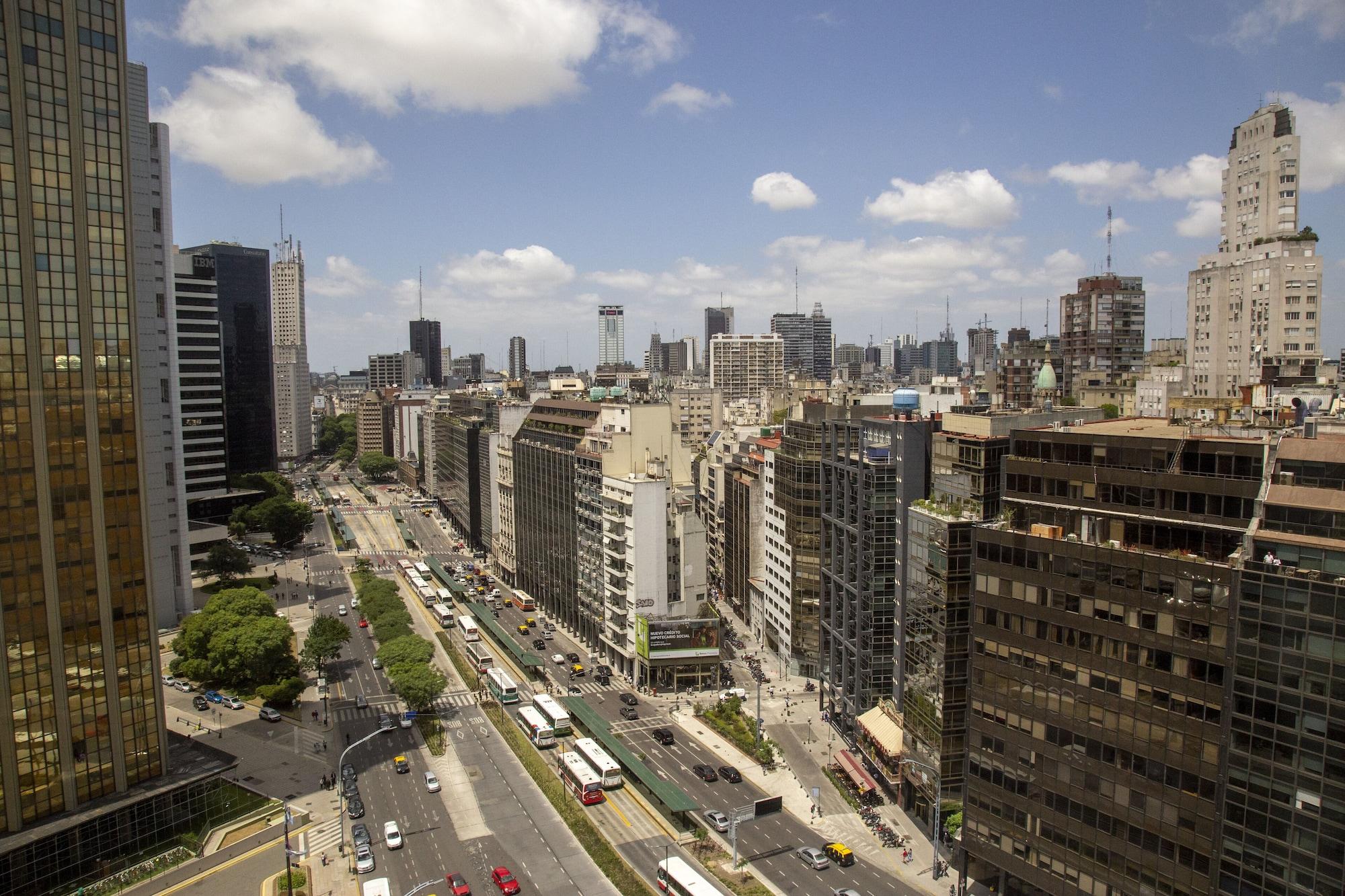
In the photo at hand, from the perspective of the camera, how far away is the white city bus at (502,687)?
11781 centimetres

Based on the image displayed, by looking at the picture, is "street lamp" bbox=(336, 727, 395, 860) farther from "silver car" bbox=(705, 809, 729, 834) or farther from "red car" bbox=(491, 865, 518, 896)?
"silver car" bbox=(705, 809, 729, 834)

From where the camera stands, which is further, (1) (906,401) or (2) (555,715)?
(1) (906,401)

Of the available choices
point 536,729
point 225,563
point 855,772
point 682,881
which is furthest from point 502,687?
point 225,563

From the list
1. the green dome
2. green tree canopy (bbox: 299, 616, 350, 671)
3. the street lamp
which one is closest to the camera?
the street lamp

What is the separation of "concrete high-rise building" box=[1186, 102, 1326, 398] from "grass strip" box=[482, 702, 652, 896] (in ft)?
402

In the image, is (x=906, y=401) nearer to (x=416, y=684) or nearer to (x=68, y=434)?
(x=416, y=684)

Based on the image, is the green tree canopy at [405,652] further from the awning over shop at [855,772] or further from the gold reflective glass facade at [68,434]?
the awning over shop at [855,772]

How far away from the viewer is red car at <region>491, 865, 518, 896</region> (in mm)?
72375

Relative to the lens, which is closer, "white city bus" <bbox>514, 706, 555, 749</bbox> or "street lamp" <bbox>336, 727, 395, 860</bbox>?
"street lamp" <bbox>336, 727, 395, 860</bbox>

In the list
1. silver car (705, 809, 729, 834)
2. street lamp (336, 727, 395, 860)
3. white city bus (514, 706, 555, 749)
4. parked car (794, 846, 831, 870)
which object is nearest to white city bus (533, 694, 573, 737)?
white city bus (514, 706, 555, 749)

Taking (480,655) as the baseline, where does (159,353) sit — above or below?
above

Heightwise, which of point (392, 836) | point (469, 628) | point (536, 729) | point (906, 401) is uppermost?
point (906, 401)

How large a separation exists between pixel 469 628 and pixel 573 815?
63.4 m

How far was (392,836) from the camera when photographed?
265 ft
